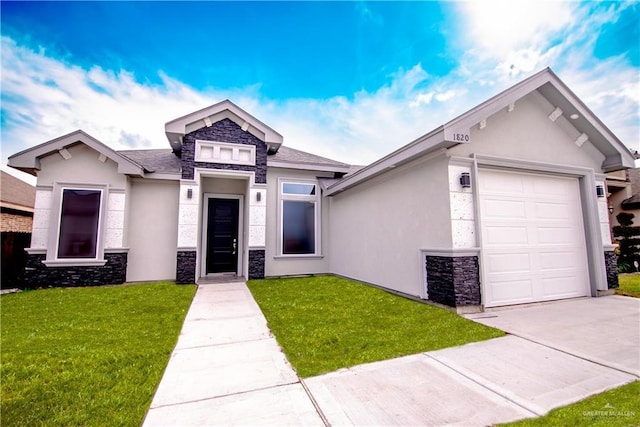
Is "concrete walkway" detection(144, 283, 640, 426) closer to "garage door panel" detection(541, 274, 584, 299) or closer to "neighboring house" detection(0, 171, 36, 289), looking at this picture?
"garage door panel" detection(541, 274, 584, 299)

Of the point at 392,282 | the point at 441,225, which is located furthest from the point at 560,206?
the point at 392,282

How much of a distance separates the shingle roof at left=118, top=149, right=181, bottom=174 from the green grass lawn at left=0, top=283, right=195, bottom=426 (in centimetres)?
407

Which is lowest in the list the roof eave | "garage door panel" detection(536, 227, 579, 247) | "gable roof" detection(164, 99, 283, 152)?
"garage door panel" detection(536, 227, 579, 247)

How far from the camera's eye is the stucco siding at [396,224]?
208 inches

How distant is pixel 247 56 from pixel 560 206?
1111 cm

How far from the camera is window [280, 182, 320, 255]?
30.2ft

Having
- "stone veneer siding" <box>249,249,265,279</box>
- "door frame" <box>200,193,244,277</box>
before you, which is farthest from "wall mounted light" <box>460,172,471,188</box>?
"door frame" <box>200,193,244,277</box>

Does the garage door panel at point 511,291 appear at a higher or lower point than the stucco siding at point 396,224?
lower

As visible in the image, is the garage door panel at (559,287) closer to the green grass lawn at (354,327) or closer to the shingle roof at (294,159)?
the green grass lawn at (354,327)

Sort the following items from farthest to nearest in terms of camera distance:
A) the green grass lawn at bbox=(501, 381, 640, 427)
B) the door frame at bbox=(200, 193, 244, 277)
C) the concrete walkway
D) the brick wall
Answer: the brick wall, the door frame at bbox=(200, 193, 244, 277), the concrete walkway, the green grass lawn at bbox=(501, 381, 640, 427)

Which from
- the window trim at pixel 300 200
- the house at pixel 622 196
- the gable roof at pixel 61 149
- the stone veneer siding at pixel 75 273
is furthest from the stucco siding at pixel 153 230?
the house at pixel 622 196

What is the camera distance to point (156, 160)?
928 cm

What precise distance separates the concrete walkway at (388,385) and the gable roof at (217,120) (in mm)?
6374

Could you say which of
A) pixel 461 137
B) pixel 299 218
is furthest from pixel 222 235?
pixel 461 137
